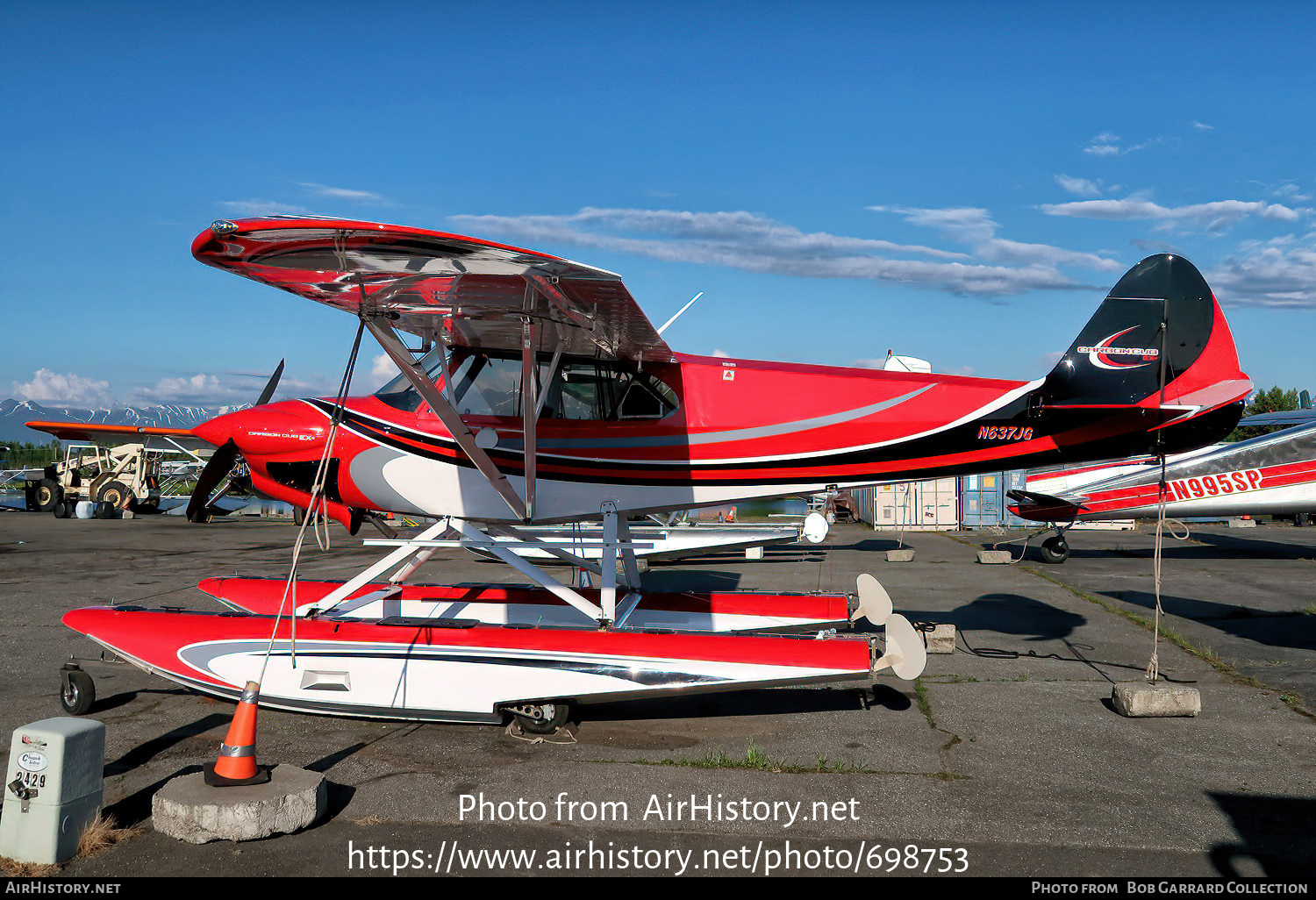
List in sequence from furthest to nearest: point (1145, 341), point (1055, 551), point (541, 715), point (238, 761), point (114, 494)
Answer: point (114, 494) → point (1055, 551) → point (1145, 341) → point (541, 715) → point (238, 761)

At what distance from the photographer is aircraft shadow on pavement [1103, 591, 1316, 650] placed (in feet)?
32.0

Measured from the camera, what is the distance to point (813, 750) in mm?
6066

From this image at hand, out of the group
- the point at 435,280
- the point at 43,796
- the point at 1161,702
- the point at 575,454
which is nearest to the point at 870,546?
the point at 1161,702

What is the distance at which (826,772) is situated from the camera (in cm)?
558

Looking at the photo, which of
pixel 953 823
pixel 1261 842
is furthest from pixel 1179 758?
pixel 953 823

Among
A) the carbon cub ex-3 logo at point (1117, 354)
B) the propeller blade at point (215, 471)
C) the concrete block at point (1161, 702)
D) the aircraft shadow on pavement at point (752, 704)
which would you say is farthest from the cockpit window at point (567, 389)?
the concrete block at point (1161, 702)

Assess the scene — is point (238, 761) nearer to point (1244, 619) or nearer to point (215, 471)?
point (215, 471)

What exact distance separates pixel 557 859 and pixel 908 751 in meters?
2.86

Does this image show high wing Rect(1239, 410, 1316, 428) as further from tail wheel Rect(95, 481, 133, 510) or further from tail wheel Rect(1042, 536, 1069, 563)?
tail wheel Rect(95, 481, 133, 510)

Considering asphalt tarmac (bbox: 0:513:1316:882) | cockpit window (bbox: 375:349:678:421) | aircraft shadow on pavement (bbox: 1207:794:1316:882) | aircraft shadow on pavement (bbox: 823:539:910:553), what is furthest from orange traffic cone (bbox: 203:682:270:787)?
aircraft shadow on pavement (bbox: 823:539:910:553)

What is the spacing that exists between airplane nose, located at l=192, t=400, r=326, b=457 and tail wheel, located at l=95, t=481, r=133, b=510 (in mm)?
33325

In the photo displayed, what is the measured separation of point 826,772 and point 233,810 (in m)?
3.50

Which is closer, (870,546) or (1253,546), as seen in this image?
(1253,546)

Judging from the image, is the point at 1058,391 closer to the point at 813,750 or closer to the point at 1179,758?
the point at 1179,758
